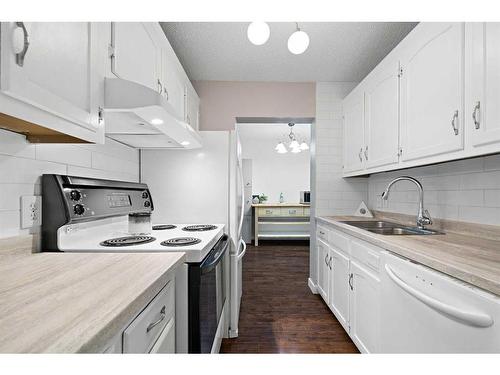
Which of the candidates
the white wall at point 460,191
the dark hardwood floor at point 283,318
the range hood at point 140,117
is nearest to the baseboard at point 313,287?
the dark hardwood floor at point 283,318

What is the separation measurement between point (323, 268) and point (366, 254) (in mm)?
1072

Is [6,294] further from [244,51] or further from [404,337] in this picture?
[244,51]

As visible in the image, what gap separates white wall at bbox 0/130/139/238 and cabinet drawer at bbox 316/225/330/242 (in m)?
1.96

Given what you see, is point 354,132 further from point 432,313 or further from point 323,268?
point 432,313

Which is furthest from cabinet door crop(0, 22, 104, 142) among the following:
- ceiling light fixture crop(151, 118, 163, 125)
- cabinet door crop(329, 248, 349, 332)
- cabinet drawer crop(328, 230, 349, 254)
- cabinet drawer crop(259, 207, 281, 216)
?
cabinet drawer crop(259, 207, 281, 216)

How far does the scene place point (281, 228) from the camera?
5910 mm

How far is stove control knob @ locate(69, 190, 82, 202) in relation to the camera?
4.20 feet

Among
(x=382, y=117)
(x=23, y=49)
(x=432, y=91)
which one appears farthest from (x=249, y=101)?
(x=23, y=49)

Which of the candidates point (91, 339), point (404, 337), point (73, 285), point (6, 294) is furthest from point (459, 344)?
point (6, 294)

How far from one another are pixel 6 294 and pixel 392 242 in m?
1.51

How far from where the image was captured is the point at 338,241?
88.9 inches

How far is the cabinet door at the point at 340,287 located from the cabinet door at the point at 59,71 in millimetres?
1867
